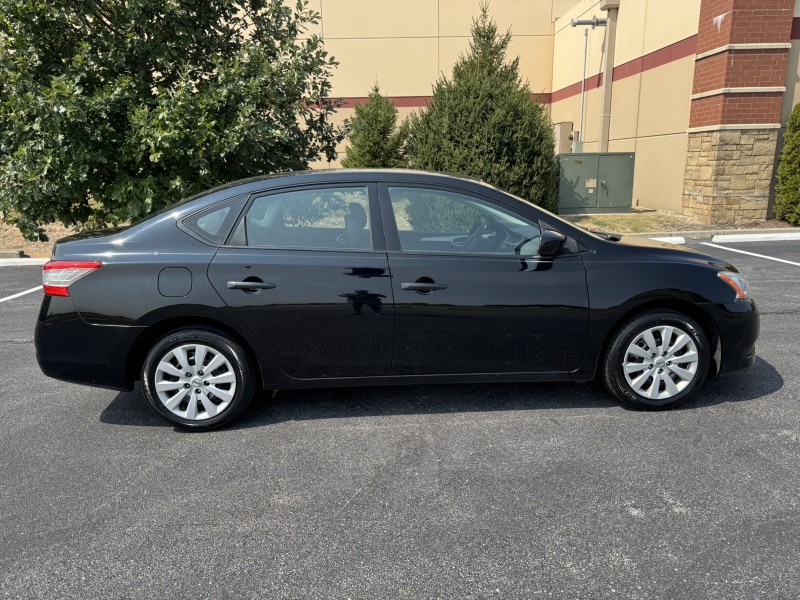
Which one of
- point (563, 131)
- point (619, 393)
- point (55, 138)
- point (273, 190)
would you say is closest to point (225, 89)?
point (55, 138)

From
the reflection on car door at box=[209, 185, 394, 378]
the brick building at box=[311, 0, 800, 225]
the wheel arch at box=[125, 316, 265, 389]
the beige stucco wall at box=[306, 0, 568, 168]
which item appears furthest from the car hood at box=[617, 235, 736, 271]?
the beige stucco wall at box=[306, 0, 568, 168]

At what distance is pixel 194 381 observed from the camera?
12.1 ft

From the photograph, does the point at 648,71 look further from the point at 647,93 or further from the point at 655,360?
the point at 655,360

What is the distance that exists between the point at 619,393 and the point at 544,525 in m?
1.44

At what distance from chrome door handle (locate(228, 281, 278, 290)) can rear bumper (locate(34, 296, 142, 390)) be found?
2.07ft

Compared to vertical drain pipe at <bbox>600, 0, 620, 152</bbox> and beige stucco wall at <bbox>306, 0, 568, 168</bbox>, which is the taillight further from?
vertical drain pipe at <bbox>600, 0, 620, 152</bbox>

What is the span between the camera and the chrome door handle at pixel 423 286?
3656 millimetres

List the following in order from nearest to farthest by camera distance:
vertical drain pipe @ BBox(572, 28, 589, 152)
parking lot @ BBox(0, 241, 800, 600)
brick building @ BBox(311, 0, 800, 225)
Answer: parking lot @ BBox(0, 241, 800, 600), brick building @ BBox(311, 0, 800, 225), vertical drain pipe @ BBox(572, 28, 589, 152)

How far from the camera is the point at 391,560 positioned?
2.52m

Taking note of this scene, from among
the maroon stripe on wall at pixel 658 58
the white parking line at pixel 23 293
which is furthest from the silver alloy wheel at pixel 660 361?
the maroon stripe on wall at pixel 658 58

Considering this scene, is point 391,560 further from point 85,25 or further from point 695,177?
point 695,177

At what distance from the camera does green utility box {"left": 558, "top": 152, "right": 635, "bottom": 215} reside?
14.2 meters

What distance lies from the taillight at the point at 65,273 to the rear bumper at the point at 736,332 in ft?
12.9

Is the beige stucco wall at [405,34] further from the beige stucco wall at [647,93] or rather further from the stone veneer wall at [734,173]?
the stone veneer wall at [734,173]
